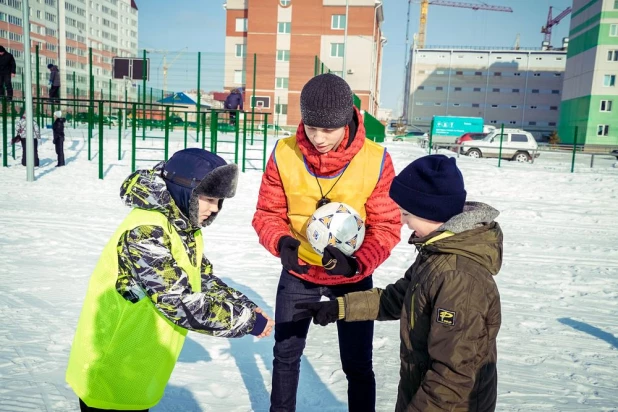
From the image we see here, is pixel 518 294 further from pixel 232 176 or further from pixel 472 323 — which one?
pixel 232 176

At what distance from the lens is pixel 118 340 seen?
1.75 m

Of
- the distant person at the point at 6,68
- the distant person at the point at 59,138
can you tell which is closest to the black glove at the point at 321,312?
the distant person at the point at 59,138

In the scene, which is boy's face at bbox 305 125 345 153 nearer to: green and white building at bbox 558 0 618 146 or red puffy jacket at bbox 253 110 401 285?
red puffy jacket at bbox 253 110 401 285

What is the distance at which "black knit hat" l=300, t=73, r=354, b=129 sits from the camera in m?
2.24

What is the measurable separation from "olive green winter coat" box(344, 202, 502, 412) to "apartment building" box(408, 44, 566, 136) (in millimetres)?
59020

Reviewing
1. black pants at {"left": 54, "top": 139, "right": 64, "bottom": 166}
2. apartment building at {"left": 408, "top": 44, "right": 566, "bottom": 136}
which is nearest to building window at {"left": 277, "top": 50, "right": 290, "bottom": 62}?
black pants at {"left": 54, "top": 139, "right": 64, "bottom": 166}

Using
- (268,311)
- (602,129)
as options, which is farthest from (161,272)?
(602,129)

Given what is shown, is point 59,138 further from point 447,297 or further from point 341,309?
point 447,297

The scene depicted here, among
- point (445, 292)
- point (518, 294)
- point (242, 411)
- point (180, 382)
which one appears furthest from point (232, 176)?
point (518, 294)

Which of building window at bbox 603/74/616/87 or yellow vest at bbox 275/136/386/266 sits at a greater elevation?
building window at bbox 603/74/616/87

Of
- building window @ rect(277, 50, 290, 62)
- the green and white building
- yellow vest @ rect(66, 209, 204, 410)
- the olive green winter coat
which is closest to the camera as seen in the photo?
the olive green winter coat

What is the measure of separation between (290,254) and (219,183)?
57cm

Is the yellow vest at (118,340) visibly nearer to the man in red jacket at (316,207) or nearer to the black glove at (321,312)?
the black glove at (321,312)

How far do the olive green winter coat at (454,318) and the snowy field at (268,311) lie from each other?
1.41m
